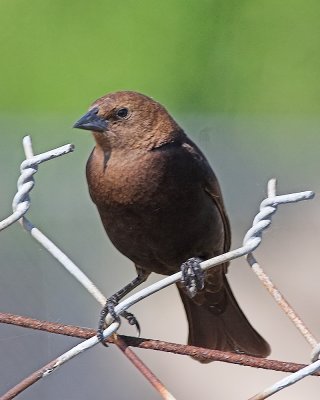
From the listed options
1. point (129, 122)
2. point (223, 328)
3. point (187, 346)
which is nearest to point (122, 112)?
point (129, 122)

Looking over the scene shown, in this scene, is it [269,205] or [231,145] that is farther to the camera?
[231,145]

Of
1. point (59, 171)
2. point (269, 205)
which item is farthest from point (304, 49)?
point (269, 205)

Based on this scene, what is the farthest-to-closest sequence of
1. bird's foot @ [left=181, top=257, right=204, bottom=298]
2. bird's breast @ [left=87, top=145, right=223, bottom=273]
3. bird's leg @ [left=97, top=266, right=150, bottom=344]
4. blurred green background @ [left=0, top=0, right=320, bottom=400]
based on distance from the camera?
1. blurred green background @ [left=0, top=0, right=320, bottom=400]
2. bird's breast @ [left=87, top=145, right=223, bottom=273]
3. bird's foot @ [left=181, top=257, right=204, bottom=298]
4. bird's leg @ [left=97, top=266, right=150, bottom=344]

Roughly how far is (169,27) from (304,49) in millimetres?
617

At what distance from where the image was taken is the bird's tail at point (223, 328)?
7.88ft

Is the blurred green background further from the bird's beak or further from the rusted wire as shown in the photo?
the rusted wire

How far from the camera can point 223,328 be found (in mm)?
2521

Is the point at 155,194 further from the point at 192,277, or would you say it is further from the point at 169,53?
the point at 169,53

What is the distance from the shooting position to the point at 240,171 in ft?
14.0

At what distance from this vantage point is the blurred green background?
3.46 meters

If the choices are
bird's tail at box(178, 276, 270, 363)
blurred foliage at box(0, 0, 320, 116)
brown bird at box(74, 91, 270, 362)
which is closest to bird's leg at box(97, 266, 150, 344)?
brown bird at box(74, 91, 270, 362)

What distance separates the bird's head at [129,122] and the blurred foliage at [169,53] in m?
2.28

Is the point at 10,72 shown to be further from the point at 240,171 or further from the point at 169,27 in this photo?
the point at 240,171

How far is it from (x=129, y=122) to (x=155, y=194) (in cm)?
20
